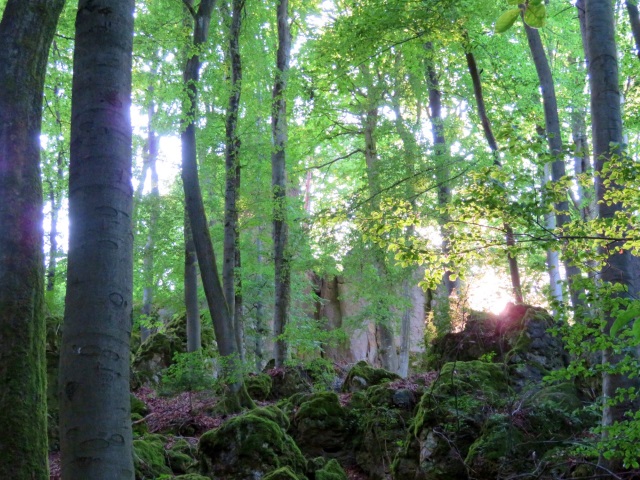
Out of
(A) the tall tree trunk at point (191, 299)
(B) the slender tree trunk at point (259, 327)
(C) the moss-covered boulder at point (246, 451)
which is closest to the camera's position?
(C) the moss-covered boulder at point (246, 451)

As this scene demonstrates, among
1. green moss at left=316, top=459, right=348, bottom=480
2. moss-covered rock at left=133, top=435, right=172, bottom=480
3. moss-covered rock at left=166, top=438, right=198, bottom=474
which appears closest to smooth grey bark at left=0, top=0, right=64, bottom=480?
moss-covered rock at left=133, top=435, right=172, bottom=480

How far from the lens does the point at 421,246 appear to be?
198 inches

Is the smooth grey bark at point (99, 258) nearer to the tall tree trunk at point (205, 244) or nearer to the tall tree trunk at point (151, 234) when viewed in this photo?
the tall tree trunk at point (205, 244)

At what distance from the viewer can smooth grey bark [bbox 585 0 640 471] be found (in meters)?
5.05

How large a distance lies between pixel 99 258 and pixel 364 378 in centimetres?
940

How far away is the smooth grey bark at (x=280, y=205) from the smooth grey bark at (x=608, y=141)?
792 cm

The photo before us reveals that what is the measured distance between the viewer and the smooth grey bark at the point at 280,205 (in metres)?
13.3

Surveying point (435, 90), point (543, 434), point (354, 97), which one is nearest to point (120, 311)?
point (543, 434)

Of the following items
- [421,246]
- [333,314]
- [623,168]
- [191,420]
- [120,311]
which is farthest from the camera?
[333,314]

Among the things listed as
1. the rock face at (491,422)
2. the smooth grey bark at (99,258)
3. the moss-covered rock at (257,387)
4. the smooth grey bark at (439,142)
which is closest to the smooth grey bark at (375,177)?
the smooth grey bark at (439,142)

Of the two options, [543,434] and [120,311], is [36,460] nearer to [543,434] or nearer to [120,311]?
[120,311]

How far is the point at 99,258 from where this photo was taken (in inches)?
102

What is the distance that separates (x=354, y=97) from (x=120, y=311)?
14868 mm

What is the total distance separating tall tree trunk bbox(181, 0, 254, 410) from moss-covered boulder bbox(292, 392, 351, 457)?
4.07 feet
